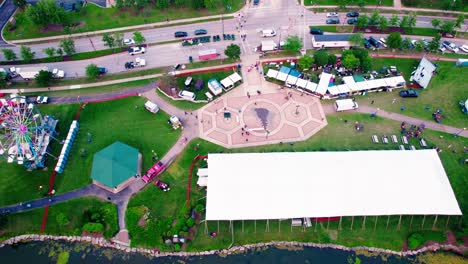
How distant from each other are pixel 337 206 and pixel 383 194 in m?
9.95

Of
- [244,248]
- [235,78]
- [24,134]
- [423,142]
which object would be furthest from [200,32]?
[423,142]

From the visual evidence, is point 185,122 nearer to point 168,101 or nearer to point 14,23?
point 168,101

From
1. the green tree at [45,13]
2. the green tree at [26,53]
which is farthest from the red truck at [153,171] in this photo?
the green tree at [45,13]

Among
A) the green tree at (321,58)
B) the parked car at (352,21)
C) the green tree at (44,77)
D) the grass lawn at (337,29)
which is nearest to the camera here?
the green tree at (44,77)

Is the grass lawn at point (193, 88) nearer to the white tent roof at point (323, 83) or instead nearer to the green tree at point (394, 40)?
the white tent roof at point (323, 83)

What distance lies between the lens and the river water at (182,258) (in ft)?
229

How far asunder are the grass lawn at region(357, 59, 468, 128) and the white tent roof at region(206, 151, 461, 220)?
1581cm

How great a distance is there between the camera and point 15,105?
285 feet

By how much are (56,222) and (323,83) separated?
70.8m

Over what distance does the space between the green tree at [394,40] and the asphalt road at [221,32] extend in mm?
17352

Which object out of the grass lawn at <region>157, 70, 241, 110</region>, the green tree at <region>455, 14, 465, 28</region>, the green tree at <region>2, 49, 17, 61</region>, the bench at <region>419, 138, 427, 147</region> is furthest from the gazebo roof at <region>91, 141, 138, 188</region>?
the green tree at <region>455, 14, 465, 28</region>

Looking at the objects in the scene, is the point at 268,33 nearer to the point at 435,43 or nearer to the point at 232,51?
the point at 232,51

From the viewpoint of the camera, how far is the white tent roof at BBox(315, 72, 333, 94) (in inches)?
3541

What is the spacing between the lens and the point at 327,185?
235 feet
